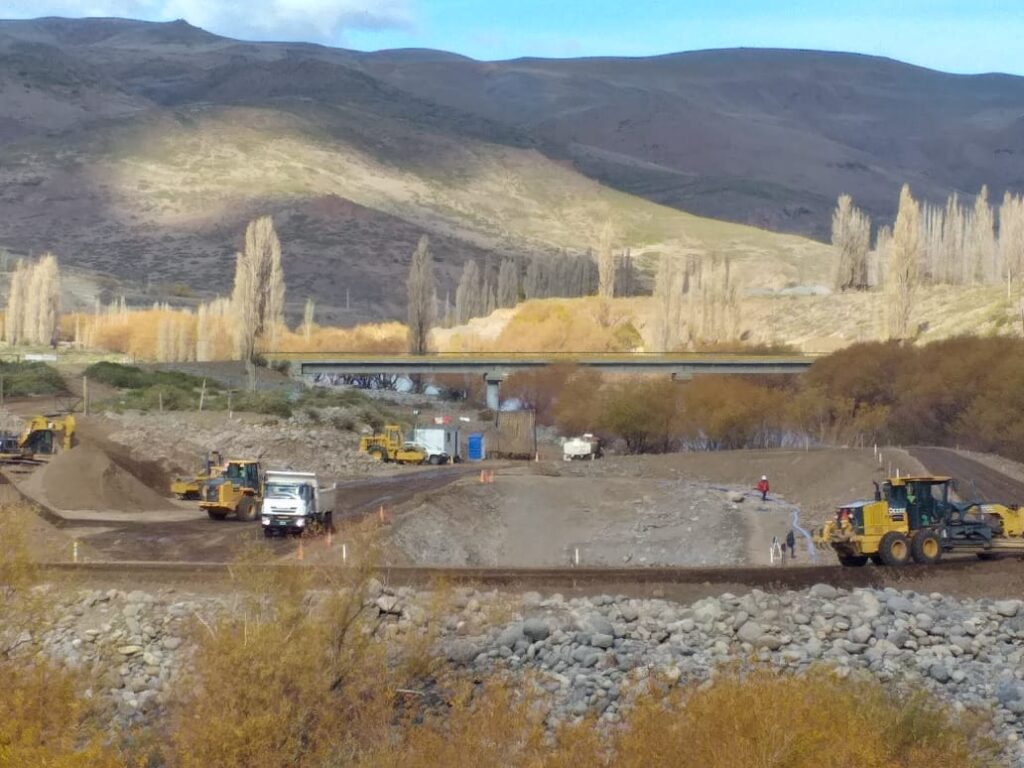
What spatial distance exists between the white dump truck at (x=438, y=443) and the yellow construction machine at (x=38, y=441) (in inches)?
756

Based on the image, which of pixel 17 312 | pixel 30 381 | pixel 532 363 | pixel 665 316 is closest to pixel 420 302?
pixel 532 363

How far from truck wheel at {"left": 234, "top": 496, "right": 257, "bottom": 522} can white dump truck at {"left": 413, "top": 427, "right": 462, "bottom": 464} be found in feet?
94.3

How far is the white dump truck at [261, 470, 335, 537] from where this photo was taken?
144 ft

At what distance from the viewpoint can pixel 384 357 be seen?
10744cm

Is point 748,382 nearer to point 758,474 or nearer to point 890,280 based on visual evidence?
point 890,280

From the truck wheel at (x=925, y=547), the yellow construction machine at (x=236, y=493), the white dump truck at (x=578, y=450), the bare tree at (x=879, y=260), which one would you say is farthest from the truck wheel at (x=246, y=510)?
the bare tree at (x=879, y=260)

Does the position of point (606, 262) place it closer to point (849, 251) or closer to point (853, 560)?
point (849, 251)

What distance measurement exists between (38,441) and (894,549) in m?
39.8

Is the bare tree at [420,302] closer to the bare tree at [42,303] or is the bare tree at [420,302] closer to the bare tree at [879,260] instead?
the bare tree at [42,303]

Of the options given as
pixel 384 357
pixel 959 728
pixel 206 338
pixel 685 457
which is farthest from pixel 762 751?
pixel 206 338

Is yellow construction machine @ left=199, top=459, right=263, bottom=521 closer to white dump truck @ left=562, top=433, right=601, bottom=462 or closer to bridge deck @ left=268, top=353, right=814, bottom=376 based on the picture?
white dump truck @ left=562, top=433, right=601, bottom=462

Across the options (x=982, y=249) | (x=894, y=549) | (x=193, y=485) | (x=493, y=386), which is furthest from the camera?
(x=982, y=249)

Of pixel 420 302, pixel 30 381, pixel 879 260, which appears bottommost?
pixel 30 381

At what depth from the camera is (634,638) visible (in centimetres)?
2817
